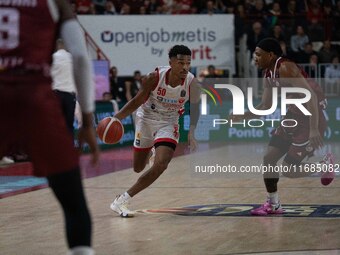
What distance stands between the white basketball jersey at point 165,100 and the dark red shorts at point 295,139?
1.14 m

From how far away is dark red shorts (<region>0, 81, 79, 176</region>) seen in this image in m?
4.86

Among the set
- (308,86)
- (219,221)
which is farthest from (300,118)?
(219,221)

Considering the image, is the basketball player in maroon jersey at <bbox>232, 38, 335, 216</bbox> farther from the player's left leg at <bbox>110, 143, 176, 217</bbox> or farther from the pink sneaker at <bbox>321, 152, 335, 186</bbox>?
the player's left leg at <bbox>110, 143, 176, 217</bbox>

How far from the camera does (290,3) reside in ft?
84.2

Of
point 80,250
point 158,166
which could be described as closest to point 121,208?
point 158,166

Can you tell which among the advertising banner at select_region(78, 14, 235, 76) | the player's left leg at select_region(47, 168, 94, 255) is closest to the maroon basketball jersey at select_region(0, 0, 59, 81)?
the player's left leg at select_region(47, 168, 94, 255)

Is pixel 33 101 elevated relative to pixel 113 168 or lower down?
elevated

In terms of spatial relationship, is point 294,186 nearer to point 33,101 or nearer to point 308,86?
point 308,86

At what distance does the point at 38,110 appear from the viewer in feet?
16.0

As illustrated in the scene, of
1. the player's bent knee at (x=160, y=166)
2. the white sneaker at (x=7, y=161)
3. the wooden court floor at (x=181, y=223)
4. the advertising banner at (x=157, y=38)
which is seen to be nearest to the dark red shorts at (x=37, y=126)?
the wooden court floor at (x=181, y=223)

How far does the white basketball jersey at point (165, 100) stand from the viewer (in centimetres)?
1073

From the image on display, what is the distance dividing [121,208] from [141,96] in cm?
128

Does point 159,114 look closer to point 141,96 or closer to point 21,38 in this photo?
point 141,96

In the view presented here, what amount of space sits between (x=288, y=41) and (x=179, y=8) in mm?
3236
